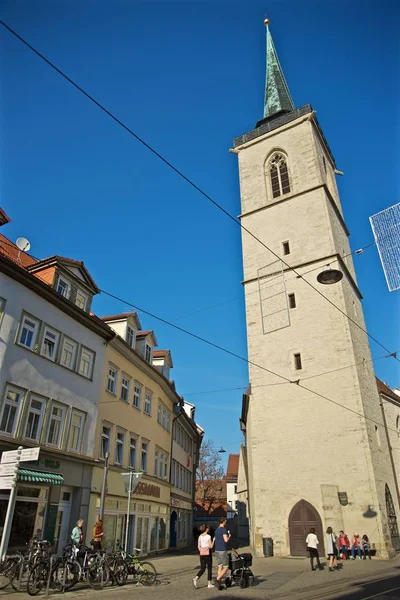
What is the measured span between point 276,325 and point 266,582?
16419mm

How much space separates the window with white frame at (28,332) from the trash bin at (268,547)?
51.0ft

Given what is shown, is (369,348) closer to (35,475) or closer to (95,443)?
(95,443)

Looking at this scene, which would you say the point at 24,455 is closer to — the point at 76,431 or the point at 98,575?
the point at 98,575

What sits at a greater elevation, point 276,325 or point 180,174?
point 276,325

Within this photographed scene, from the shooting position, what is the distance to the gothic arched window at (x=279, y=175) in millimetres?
32219

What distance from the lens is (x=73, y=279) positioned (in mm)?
18391

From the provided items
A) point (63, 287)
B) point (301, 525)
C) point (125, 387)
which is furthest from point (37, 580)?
point (301, 525)

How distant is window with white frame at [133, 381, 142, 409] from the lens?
22.5 meters

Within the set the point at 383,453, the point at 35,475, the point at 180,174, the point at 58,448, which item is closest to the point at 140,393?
the point at 58,448

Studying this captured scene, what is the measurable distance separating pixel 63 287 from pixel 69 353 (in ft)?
8.88

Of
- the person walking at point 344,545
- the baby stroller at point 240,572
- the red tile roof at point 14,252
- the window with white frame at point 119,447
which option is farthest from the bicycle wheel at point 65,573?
the person walking at point 344,545

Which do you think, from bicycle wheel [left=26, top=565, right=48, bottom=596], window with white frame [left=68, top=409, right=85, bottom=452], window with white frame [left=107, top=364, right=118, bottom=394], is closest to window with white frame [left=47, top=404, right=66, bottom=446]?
window with white frame [left=68, top=409, right=85, bottom=452]

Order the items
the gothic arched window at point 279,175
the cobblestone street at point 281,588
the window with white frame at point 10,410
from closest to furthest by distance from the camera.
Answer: the cobblestone street at point 281,588 < the window with white frame at point 10,410 < the gothic arched window at point 279,175

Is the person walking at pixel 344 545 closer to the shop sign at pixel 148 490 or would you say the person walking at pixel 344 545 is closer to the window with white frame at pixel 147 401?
the shop sign at pixel 148 490
